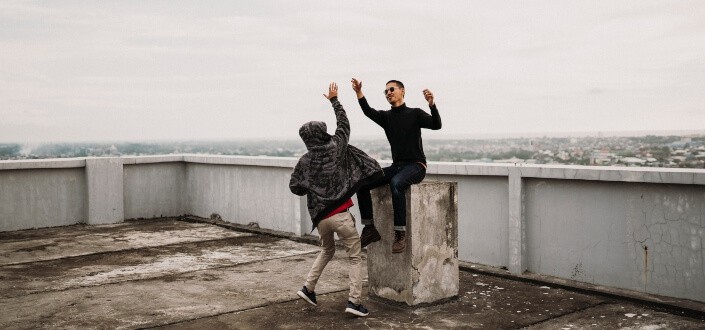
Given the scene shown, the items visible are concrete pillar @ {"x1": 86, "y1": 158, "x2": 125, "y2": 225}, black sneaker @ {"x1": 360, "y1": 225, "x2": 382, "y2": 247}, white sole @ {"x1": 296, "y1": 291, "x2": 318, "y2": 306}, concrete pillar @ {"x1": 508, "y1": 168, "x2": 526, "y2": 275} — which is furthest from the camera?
concrete pillar @ {"x1": 86, "y1": 158, "x2": 125, "y2": 225}

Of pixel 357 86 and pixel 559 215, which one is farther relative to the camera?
pixel 559 215

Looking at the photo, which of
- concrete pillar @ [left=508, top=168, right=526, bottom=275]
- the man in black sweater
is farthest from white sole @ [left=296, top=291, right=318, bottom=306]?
concrete pillar @ [left=508, top=168, right=526, bottom=275]

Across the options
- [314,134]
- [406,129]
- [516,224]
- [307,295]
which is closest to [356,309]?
[307,295]

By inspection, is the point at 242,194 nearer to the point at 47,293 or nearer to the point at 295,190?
the point at 47,293

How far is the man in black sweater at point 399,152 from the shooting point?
6.48m

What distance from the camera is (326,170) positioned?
613 centimetres

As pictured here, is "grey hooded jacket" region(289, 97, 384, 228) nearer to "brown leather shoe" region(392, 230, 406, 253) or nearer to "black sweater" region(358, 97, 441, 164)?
"black sweater" region(358, 97, 441, 164)

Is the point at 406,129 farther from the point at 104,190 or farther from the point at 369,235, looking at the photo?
the point at 104,190

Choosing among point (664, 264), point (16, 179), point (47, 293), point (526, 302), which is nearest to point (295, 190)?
point (526, 302)

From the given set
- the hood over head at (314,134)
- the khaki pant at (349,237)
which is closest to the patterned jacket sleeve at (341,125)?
the hood over head at (314,134)

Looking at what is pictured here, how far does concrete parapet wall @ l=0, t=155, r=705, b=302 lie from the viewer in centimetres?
682

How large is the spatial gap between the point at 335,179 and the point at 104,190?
8.69 meters

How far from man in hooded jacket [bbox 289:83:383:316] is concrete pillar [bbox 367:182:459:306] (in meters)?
0.53

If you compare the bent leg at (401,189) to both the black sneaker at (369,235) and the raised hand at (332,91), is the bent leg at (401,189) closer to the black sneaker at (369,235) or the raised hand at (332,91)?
the black sneaker at (369,235)
